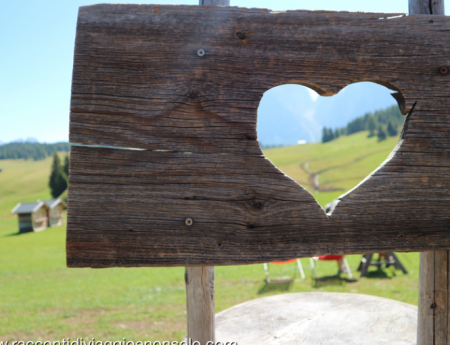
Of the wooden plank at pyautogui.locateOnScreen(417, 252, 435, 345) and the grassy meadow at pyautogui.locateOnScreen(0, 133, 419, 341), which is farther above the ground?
the wooden plank at pyautogui.locateOnScreen(417, 252, 435, 345)

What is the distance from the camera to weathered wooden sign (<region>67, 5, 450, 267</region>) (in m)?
1.75

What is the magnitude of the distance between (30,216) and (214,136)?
30000 mm

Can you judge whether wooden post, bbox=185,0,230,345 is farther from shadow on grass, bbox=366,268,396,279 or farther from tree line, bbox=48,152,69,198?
tree line, bbox=48,152,69,198

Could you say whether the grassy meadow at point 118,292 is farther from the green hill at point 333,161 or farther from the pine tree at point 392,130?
the pine tree at point 392,130

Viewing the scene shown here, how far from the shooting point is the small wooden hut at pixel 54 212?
29.3m

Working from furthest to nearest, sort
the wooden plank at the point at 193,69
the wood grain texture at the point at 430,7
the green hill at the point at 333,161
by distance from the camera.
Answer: the green hill at the point at 333,161 < the wood grain texture at the point at 430,7 < the wooden plank at the point at 193,69

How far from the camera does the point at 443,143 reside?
1.91 meters

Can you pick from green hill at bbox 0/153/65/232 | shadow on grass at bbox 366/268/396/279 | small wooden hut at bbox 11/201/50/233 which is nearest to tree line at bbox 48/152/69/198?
green hill at bbox 0/153/65/232

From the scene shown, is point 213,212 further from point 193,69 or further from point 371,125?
point 371,125

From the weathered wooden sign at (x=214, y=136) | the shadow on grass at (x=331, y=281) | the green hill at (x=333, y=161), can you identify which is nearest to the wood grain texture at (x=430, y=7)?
the weathered wooden sign at (x=214, y=136)

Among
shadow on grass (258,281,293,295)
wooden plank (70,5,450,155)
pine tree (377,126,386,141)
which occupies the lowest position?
shadow on grass (258,281,293,295)

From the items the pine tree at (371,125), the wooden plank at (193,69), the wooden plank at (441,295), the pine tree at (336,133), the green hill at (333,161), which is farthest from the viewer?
the pine tree at (336,133)

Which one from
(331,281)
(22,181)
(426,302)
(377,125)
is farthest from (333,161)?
(426,302)

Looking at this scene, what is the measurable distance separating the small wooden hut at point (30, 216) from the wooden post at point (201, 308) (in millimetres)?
28287
